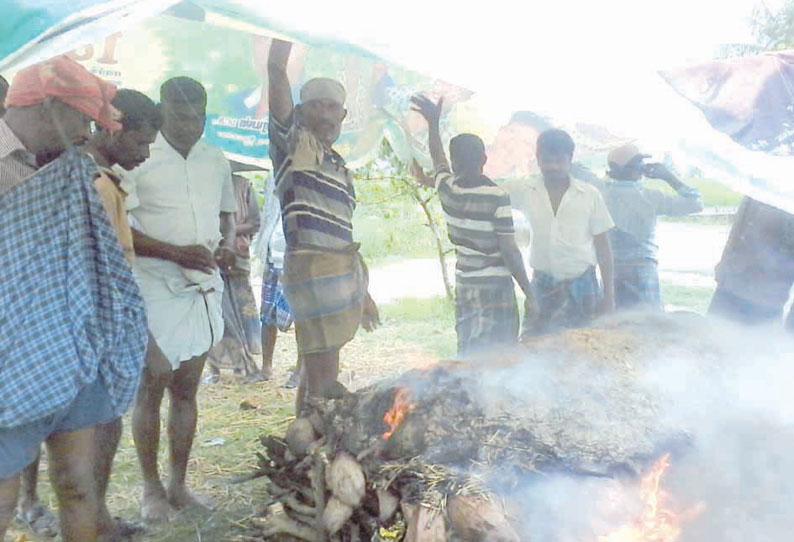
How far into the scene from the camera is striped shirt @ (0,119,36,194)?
260 centimetres

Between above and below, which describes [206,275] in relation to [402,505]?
above

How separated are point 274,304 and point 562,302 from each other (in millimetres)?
2778

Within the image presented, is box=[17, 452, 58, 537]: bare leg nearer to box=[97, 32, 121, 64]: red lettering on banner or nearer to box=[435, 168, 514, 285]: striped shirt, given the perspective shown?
box=[97, 32, 121, 64]: red lettering on banner

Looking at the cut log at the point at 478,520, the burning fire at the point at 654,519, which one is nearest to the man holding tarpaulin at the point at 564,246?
the burning fire at the point at 654,519

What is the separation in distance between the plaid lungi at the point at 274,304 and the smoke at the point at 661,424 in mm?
3309

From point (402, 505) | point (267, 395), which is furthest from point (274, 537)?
point (267, 395)

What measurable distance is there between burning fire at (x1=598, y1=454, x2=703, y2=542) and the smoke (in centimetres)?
3

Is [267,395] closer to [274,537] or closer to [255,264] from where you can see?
[274,537]

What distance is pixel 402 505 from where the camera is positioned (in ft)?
9.36

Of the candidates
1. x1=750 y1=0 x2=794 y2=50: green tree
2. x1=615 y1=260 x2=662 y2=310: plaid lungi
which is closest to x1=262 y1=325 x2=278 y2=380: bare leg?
x1=615 y1=260 x2=662 y2=310: plaid lungi

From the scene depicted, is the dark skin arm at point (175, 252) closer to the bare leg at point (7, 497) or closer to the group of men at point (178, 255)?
the group of men at point (178, 255)

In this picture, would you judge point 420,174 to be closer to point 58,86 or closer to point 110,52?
point 110,52

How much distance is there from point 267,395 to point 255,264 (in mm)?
4906

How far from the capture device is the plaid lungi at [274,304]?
22.1ft
